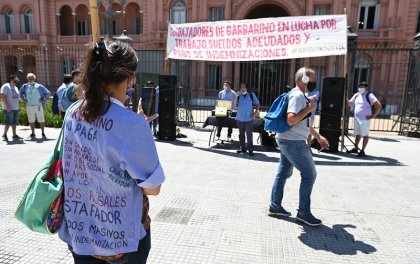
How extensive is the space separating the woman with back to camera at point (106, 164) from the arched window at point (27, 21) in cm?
3264

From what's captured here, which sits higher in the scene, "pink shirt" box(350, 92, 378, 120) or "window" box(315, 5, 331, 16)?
"window" box(315, 5, 331, 16)

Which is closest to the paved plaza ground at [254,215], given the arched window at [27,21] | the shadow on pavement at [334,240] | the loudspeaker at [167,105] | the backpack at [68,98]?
the shadow on pavement at [334,240]

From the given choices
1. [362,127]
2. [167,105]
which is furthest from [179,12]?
[362,127]

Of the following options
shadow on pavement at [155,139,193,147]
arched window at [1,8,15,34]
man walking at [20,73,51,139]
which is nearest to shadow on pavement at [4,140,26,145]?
man walking at [20,73,51,139]

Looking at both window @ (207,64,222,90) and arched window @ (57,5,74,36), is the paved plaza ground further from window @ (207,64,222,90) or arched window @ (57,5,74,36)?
arched window @ (57,5,74,36)

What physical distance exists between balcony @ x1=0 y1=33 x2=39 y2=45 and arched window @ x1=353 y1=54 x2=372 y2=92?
26.0 m

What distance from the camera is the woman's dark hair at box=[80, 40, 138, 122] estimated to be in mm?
1425

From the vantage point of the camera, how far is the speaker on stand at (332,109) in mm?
7953

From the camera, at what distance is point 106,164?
145 centimetres

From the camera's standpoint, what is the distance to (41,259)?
9.72 feet

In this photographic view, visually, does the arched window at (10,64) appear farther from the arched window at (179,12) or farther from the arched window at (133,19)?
the arched window at (179,12)

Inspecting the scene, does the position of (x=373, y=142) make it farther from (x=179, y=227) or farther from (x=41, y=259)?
(x=41, y=259)

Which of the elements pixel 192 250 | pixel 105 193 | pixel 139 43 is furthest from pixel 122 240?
pixel 139 43

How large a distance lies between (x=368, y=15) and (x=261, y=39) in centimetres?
1657
